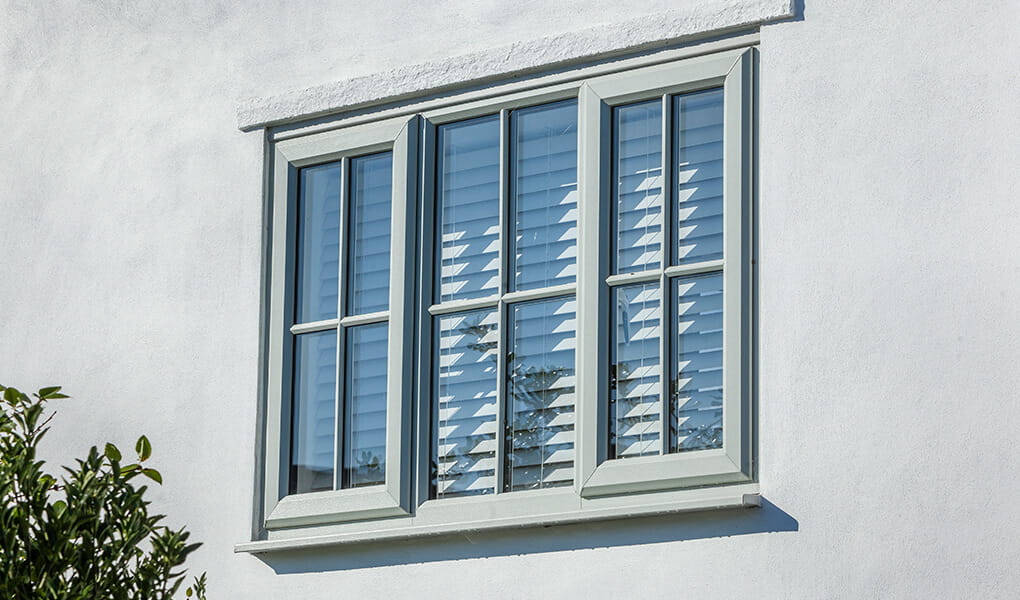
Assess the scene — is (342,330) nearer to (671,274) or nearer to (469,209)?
(469,209)

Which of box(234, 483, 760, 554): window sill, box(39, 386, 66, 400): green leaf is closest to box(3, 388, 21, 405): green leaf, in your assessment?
box(39, 386, 66, 400): green leaf

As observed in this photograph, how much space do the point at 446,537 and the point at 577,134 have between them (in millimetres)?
1633

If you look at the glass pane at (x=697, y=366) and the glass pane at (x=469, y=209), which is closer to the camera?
the glass pane at (x=697, y=366)

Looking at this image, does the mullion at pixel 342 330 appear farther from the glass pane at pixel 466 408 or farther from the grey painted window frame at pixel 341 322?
the glass pane at pixel 466 408

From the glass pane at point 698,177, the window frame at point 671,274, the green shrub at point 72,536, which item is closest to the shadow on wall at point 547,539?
the window frame at point 671,274

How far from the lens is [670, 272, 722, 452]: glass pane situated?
250 inches

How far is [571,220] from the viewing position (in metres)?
6.82

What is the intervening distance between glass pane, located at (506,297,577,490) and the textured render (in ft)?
3.20

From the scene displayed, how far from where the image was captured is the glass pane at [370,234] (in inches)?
285

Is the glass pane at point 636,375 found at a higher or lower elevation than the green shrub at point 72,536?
higher

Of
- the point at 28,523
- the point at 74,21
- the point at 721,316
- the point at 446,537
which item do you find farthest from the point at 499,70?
the point at 28,523

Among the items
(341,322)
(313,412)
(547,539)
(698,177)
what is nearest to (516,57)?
(698,177)

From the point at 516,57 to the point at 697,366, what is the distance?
148 centimetres

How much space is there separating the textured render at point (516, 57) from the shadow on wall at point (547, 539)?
5.91ft
